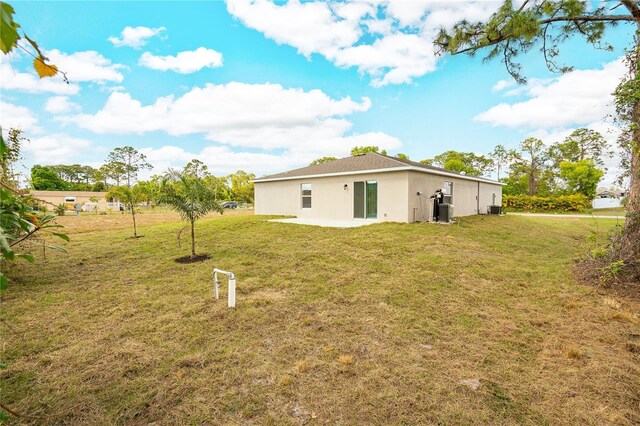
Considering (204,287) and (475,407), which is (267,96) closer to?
(204,287)

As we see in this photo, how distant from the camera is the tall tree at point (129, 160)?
56938 mm

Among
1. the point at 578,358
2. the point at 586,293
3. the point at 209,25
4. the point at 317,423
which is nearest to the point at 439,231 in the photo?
the point at 586,293

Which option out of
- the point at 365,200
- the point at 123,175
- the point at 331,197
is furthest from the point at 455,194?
the point at 123,175

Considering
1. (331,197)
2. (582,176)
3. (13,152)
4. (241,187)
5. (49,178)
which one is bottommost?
(331,197)

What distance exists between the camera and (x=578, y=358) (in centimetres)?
301

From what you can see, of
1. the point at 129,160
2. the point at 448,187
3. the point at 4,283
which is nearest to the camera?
the point at 4,283

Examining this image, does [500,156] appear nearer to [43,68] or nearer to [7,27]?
[43,68]

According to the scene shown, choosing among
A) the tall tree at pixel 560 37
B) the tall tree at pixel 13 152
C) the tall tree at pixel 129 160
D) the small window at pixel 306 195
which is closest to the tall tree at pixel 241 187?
the tall tree at pixel 129 160

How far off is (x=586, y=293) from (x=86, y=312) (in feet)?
25.1

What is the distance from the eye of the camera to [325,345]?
130 inches

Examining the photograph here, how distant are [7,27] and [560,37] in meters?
8.03

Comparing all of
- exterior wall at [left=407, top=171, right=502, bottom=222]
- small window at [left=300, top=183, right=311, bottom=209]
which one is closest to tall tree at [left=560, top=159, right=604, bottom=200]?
exterior wall at [left=407, top=171, right=502, bottom=222]

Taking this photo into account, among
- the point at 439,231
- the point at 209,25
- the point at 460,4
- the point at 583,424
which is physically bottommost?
the point at 583,424

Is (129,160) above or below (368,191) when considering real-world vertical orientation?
above
